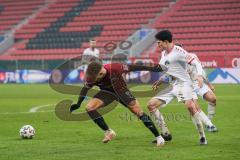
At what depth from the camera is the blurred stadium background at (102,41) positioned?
1875cm

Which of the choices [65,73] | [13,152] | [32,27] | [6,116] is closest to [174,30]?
[65,73]

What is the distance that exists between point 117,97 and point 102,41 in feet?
125

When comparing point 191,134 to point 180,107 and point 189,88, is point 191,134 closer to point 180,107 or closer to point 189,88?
point 189,88

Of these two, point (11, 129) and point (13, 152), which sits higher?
point (13, 152)

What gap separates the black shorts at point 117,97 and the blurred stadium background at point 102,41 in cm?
246

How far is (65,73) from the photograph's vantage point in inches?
1604

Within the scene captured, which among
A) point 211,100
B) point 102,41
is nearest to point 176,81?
point 211,100

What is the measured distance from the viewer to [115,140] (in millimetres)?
11359

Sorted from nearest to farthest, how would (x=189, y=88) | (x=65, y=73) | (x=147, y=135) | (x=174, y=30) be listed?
(x=189, y=88)
(x=147, y=135)
(x=65, y=73)
(x=174, y=30)

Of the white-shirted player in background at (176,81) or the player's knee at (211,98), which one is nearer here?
the white-shirted player in background at (176,81)

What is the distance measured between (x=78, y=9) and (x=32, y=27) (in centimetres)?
483

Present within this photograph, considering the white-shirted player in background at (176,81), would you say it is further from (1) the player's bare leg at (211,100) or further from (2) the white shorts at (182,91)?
(1) the player's bare leg at (211,100)

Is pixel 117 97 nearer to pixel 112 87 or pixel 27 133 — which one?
pixel 112 87

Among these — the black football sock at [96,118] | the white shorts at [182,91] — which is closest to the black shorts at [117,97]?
the black football sock at [96,118]
